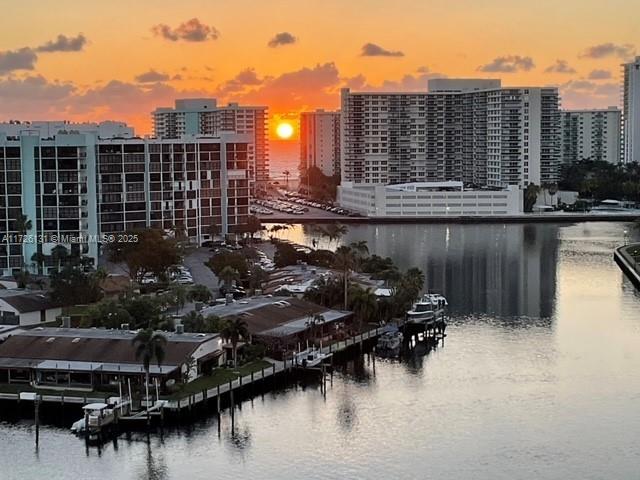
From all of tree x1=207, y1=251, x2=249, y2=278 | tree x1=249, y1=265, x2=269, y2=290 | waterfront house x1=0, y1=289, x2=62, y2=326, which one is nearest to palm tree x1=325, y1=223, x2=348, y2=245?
tree x1=207, y1=251, x2=249, y2=278

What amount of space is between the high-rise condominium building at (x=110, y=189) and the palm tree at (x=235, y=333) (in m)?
13.4

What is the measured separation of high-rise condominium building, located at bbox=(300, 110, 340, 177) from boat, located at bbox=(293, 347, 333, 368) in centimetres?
5776

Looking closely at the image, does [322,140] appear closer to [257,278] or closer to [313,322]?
[257,278]

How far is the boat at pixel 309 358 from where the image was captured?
20109 mm

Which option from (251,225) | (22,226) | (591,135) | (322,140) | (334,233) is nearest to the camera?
(22,226)

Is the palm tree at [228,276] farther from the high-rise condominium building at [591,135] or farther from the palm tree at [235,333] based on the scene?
the high-rise condominium building at [591,135]

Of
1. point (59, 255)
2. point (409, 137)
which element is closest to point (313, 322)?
point (59, 255)

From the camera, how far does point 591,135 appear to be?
7788cm

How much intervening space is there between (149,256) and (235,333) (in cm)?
964

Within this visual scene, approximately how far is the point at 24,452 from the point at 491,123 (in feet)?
158

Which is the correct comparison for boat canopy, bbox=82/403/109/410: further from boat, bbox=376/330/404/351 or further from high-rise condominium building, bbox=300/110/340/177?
high-rise condominium building, bbox=300/110/340/177

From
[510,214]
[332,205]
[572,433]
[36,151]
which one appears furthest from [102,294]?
[332,205]

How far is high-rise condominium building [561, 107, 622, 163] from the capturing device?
76.7 meters

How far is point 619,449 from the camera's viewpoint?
15.9 meters
